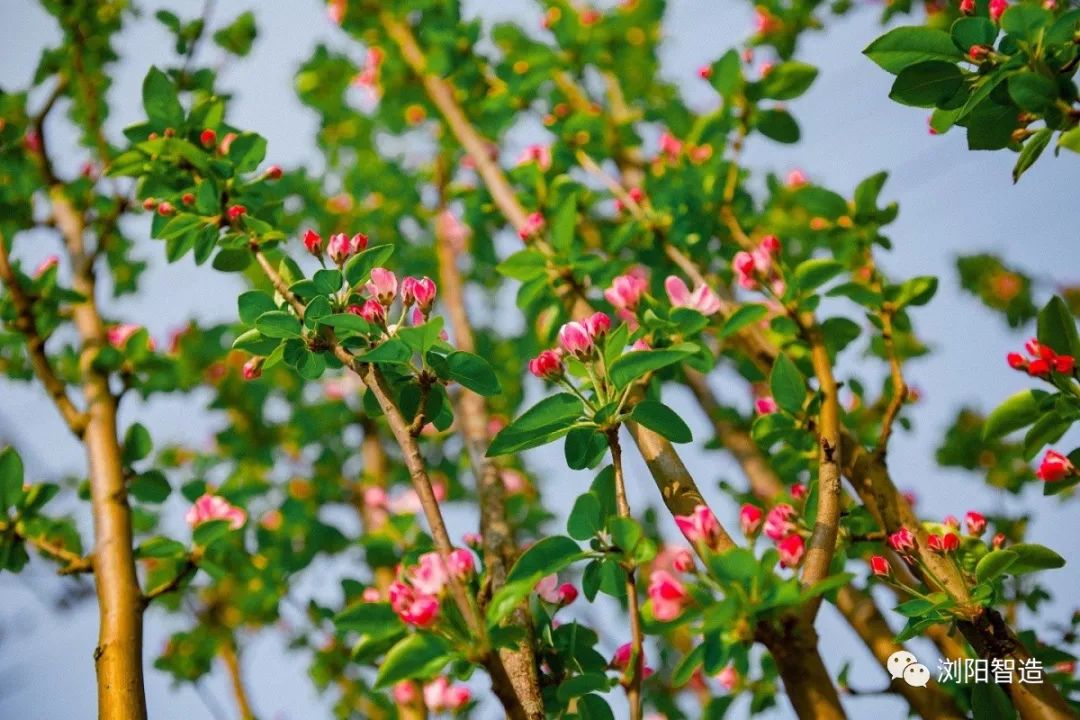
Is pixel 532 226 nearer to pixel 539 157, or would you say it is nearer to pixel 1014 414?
pixel 539 157

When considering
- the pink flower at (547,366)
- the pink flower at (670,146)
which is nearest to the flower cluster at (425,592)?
the pink flower at (547,366)

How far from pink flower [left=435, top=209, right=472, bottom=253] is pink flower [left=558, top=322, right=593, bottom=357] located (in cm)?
198

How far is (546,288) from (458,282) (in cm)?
120

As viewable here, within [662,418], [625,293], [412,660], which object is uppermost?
[625,293]

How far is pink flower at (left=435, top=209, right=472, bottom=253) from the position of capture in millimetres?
2979

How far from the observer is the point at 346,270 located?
1.02 m

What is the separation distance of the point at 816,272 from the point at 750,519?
0.49m

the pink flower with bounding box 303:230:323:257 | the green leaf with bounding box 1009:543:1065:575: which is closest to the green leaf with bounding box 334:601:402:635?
the pink flower with bounding box 303:230:323:257

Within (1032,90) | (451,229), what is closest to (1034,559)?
(1032,90)

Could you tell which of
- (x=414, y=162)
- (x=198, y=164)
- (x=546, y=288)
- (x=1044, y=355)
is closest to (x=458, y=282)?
(x=414, y=162)

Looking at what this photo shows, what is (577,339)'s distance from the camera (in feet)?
3.35

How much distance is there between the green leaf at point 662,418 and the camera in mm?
985

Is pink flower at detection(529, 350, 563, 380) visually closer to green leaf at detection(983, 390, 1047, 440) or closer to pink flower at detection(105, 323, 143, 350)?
green leaf at detection(983, 390, 1047, 440)

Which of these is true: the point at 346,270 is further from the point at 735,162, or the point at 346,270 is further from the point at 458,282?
the point at 458,282
